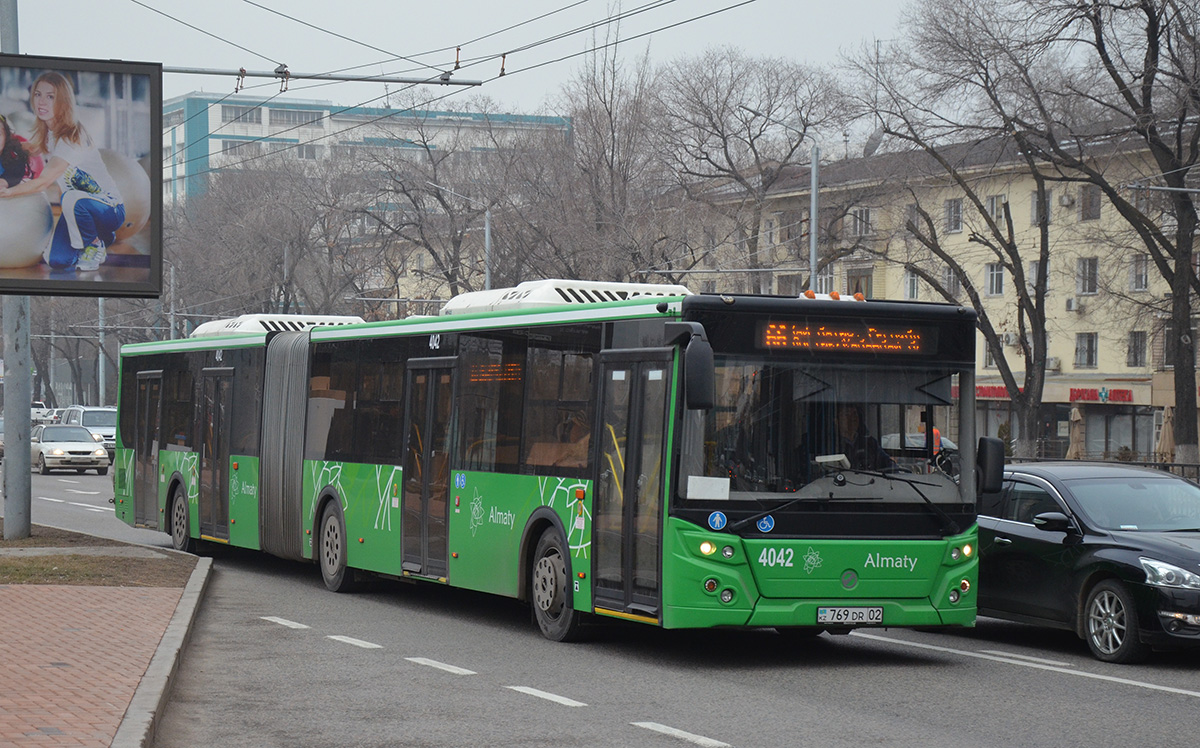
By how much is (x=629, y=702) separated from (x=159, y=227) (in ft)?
28.7

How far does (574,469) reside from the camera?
1279 cm

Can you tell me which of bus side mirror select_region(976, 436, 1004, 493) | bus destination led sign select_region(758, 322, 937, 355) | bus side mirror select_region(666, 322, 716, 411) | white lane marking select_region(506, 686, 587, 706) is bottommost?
white lane marking select_region(506, 686, 587, 706)

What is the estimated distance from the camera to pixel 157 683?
381 inches

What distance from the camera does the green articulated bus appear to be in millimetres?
11438

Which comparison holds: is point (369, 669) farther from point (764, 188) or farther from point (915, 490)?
point (764, 188)

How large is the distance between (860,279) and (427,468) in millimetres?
60983

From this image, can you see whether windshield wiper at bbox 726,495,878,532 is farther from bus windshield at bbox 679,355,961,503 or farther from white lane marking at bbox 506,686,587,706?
white lane marking at bbox 506,686,587,706

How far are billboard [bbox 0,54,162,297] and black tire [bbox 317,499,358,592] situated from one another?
3.02 m

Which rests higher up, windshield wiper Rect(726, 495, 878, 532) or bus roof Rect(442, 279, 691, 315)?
bus roof Rect(442, 279, 691, 315)

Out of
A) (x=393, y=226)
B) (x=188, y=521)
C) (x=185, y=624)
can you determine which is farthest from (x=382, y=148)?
(x=185, y=624)

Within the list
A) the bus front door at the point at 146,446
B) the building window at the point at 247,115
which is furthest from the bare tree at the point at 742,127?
the building window at the point at 247,115

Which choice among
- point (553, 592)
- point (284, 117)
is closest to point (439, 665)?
point (553, 592)

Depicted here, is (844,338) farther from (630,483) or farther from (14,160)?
(14,160)

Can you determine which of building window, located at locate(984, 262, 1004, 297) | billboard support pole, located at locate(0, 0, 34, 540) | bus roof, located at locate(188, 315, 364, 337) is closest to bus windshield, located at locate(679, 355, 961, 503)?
bus roof, located at locate(188, 315, 364, 337)
